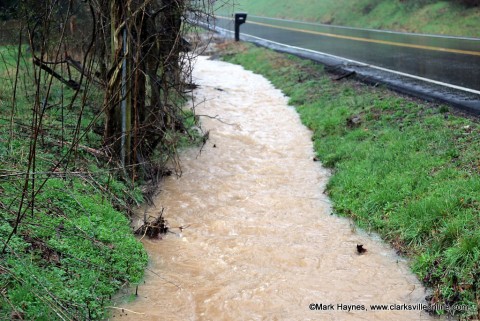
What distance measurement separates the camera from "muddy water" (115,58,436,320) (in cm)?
450

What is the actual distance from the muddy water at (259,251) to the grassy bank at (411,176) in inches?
10.4

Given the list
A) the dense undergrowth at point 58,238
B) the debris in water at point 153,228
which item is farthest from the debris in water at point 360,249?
the dense undergrowth at point 58,238

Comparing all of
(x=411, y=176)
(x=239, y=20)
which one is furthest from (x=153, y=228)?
(x=239, y=20)

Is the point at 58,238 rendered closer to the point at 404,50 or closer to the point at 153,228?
the point at 153,228

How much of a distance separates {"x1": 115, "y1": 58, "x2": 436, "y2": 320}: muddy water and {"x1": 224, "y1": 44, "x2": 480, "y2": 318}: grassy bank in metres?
0.26

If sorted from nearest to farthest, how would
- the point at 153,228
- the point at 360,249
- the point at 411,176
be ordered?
the point at 360,249 → the point at 153,228 → the point at 411,176

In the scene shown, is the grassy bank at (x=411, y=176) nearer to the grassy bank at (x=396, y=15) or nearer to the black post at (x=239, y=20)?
the grassy bank at (x=396, y=15)

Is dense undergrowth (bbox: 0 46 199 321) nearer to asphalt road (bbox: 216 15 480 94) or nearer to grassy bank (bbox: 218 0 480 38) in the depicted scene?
asphalt road (bbox: 216 15 480 94)

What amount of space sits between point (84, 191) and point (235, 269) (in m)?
2.15

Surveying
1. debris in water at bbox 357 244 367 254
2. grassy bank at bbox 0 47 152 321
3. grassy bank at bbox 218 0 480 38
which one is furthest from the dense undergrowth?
grassy bank at bbox 218 0 480 38

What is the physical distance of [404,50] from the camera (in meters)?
15.7

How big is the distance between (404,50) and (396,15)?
9.87 meters

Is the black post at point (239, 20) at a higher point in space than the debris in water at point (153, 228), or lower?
higher

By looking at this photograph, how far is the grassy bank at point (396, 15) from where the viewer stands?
66.3 feet
